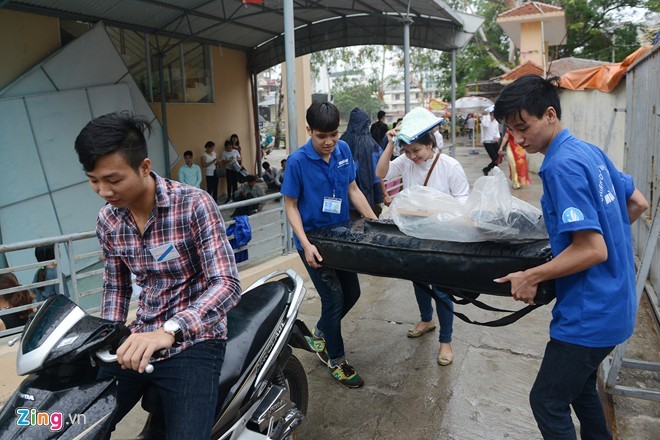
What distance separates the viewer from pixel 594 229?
153 centimetres

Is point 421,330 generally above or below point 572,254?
below

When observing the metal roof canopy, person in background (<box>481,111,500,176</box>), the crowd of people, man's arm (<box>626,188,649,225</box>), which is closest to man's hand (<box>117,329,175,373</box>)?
the crowd of people

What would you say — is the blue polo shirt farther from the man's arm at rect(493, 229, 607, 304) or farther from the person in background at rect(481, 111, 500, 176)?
the person in background at rect(481, 111, 500, 176)

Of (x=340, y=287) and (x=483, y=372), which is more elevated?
(x=340, y=287)

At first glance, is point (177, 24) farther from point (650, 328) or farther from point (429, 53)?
point (429, 53)

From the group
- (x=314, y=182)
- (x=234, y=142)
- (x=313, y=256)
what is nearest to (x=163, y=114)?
(x=234, y=142)

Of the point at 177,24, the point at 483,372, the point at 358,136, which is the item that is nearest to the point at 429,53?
the point at 177,24

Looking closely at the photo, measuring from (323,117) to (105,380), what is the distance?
1672 mm

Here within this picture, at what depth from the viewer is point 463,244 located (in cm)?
208

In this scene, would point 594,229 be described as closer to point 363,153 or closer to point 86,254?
point 86,254

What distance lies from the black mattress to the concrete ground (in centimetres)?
91

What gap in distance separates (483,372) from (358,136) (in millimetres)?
2877

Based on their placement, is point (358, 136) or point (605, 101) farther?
point (605, 101)

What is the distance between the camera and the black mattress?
1.93 metres
